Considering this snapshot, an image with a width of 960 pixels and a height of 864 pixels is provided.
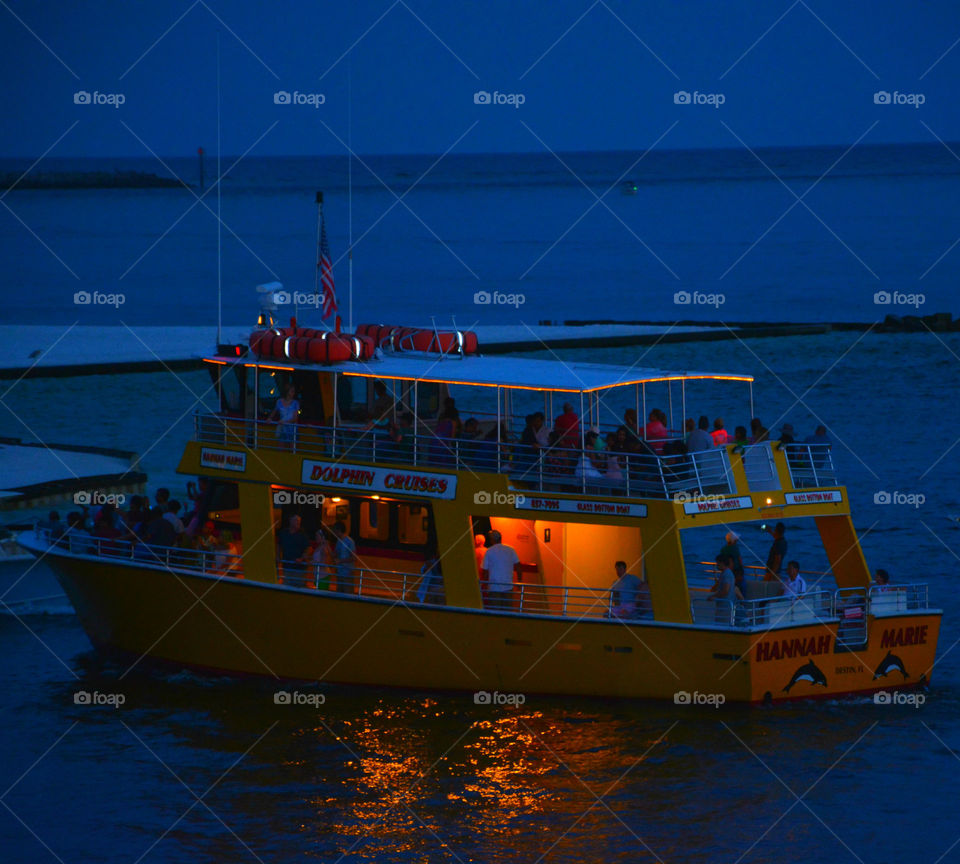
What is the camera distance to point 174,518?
22.8 metres

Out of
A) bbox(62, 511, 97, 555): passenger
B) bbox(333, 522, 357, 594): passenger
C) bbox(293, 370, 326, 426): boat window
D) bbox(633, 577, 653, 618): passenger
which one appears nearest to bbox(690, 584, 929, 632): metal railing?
bbox(633, 577, 653, 618): passenger

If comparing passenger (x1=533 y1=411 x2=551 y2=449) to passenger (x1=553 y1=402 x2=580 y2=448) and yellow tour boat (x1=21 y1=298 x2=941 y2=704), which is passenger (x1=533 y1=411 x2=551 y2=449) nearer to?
yellow tour boat (x1=21 y1=298 x2=941 y2=704)

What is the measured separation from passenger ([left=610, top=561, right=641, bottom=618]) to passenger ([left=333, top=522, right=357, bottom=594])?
358 cm

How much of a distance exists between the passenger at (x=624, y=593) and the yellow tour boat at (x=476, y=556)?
0.10ft

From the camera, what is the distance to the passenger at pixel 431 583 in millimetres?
21219

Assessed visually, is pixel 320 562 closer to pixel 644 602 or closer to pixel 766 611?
pixel 644 602

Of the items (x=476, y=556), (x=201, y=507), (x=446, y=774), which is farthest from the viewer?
(x=201, y=507)

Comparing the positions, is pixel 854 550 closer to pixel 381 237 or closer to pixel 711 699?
pixel 711 699

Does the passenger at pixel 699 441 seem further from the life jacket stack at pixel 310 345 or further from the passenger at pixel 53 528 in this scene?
the passenger at pixel 53 528

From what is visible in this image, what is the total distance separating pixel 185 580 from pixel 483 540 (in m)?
4.18

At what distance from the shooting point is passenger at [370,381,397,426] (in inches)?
886

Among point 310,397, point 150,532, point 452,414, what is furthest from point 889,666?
point 150,532

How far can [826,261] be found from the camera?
118 m

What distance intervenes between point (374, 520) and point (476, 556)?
6.51ft
